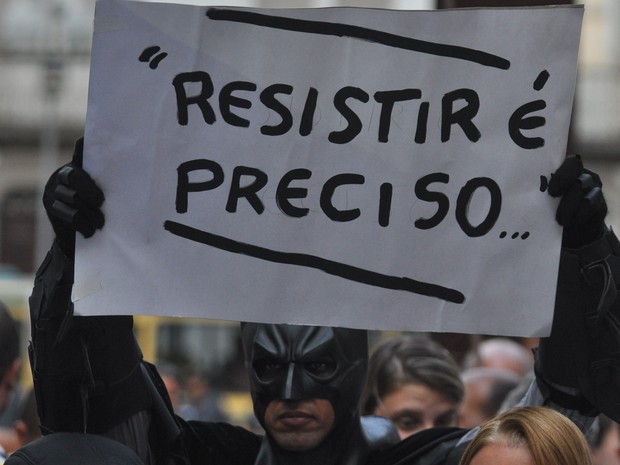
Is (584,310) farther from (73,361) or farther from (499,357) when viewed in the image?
A: (499,357)

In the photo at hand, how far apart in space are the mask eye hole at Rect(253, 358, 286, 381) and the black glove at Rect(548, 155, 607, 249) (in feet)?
2.00

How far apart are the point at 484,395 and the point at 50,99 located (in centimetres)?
2891

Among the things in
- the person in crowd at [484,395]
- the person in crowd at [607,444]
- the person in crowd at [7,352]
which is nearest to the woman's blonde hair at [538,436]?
the person in crowd at [7,352]

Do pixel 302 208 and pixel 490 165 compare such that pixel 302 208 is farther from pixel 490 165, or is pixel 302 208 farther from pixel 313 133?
pixel 490 165

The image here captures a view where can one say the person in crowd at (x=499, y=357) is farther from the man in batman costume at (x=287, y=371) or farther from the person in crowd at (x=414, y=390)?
the man in batman costume at (x=287, y=371)

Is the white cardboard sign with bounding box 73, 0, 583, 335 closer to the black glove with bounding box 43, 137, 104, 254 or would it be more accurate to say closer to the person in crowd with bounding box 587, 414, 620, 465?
the black glove with bounding box 43, 137, 104, 254

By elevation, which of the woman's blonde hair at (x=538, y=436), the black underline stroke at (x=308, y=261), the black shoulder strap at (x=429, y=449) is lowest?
the black shoulder strap at (x=429, y=449)

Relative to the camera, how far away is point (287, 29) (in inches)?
115

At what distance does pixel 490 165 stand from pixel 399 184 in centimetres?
16

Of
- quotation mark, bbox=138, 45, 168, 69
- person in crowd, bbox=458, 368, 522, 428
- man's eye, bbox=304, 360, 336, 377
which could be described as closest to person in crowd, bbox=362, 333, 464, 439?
person in crowd, bbox=458, 368, 522, 428

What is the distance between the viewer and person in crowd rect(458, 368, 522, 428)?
559 cm

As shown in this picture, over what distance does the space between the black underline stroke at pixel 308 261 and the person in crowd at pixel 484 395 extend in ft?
8.89

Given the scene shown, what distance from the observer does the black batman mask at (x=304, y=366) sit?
3072 mm

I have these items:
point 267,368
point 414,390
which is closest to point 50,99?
point 414,390
